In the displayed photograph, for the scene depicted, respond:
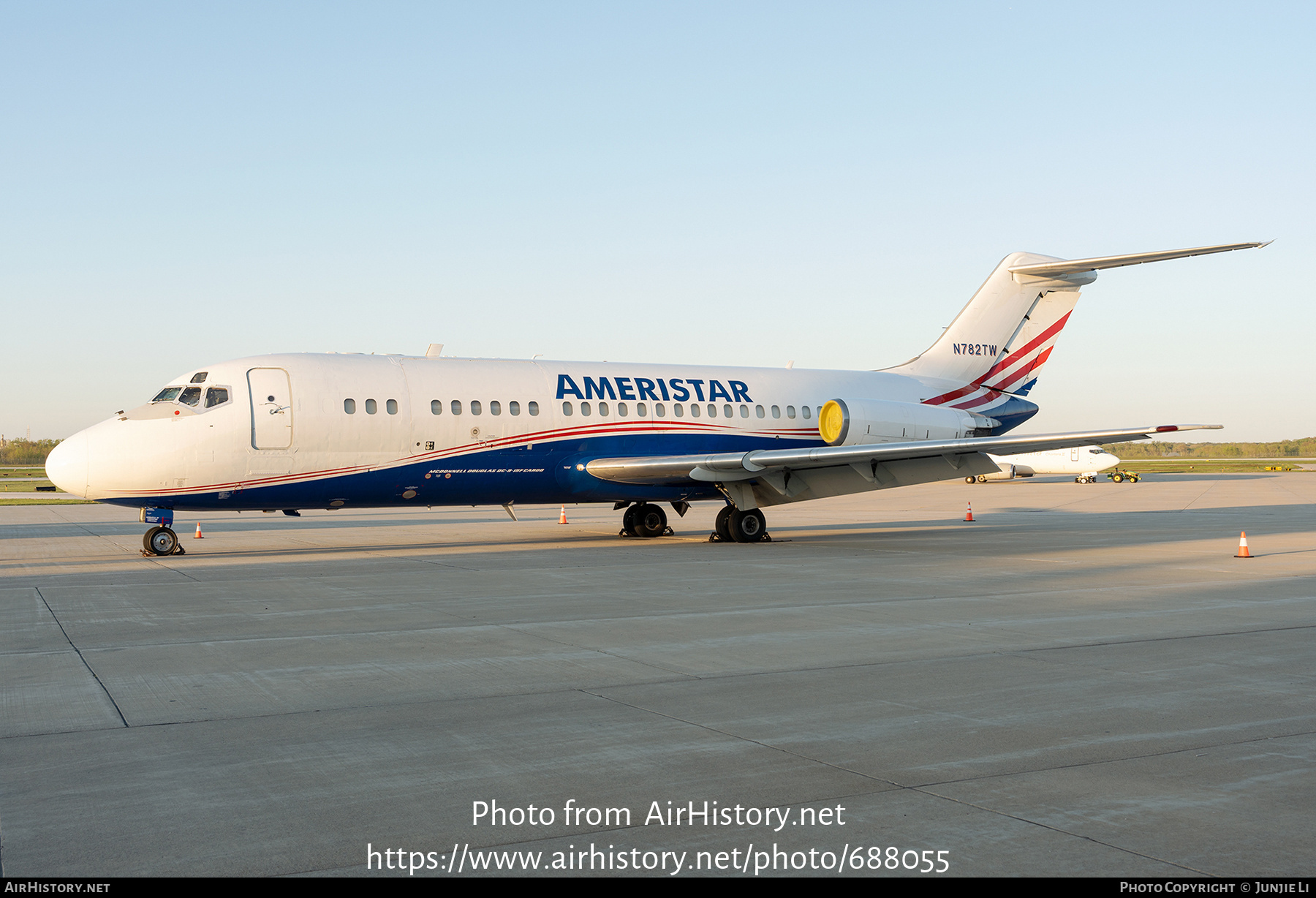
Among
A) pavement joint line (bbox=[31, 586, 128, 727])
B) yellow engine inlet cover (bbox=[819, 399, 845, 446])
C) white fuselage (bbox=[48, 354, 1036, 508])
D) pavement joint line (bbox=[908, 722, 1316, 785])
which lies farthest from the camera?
yellow engine inlet cover (bbox=[819, 399, 845, 446])

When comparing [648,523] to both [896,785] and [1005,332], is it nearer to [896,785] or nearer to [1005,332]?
[1005,332]

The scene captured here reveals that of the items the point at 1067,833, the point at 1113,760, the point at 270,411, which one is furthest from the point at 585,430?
the point at 1067,833

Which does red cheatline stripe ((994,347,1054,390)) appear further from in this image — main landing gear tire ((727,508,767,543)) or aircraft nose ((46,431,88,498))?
aircraft nose ((46,431,88,498))

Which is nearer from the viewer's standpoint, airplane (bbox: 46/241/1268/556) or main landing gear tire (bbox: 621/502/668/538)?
airplane (bbox: 46/241/1268/556)

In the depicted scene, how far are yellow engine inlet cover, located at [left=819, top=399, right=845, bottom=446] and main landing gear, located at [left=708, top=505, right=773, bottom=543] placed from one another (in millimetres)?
2497

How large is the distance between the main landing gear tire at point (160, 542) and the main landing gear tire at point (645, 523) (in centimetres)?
879

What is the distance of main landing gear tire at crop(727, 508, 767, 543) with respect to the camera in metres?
20.5

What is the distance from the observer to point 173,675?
769 centimetres

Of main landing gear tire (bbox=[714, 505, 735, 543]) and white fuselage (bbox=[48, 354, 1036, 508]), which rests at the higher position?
white fuselage (bbox=[48, 354, 1036, 508])

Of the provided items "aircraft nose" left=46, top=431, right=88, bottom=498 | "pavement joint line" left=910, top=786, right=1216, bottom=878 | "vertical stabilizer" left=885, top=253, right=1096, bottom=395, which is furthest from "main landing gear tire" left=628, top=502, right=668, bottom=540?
"pavement joint line" left=910, top=786, right=1216, bottom=878

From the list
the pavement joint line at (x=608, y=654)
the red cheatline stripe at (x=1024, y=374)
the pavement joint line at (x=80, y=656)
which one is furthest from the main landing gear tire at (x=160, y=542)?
the red cheatline stripe at (x=1024, y=374)

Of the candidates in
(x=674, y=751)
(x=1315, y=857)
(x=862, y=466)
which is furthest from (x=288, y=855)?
(x=862, y=466)

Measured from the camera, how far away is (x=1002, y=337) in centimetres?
2433

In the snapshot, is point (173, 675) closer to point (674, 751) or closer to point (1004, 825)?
point (674, 751)
